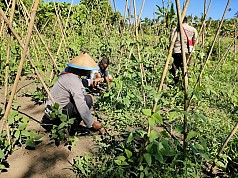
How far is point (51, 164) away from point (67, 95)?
2.20 feet

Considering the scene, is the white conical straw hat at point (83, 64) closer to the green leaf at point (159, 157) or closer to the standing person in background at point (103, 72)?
the green leaf at point (159, 157)

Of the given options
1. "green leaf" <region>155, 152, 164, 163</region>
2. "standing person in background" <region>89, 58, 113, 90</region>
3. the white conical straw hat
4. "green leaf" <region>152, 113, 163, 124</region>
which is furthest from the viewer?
"standing person in background" <region>89, 58, 113, 90</region>

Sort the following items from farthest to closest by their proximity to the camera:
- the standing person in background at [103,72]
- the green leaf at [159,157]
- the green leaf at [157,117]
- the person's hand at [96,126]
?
the standing person in background at [103,72], the person's hand at [96,126], the green leaf at [159,157], the green leaf at [157,117]

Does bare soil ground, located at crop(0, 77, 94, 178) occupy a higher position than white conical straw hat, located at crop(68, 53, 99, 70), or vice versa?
white conical straw hat, located at crop(68, 53, 99, 70)

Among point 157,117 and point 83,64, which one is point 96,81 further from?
point 157,117

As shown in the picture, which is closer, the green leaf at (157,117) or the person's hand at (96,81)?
the green leaf at (157,117)

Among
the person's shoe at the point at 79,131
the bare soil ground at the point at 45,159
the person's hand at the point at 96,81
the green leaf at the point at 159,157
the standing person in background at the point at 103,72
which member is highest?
the standing person in background at the point at 103,72

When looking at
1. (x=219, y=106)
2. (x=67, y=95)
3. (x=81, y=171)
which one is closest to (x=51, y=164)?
(x=81, y=171)

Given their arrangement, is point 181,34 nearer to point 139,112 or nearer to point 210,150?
point 210,150

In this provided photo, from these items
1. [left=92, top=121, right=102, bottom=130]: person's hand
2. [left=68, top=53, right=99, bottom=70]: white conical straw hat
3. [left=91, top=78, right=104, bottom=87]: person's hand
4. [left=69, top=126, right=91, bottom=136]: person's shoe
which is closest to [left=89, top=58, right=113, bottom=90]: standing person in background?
[left=91, top=78, right=104, bottom=87]: person's hand

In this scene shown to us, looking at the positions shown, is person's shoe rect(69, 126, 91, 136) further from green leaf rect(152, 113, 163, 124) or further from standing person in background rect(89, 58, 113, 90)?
green leaf rect(152, 113, 163, 124)

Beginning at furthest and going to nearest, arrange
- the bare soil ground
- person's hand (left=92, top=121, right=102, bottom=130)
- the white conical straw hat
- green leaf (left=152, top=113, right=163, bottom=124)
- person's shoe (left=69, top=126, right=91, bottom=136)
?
person's shoe (left=69, top=126, right=91, bottom=136)
person's hand (left=92, top=121, right=102, bottom=130)
the white conical straw hat
the bare soil ground
green leaf (left=152, top=113, right=163, bottom=124)

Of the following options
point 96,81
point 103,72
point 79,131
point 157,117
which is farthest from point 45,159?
point 103,72

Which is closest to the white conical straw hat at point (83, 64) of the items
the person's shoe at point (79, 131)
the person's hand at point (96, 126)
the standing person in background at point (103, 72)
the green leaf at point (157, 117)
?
the person's hand at point (96, 126)
